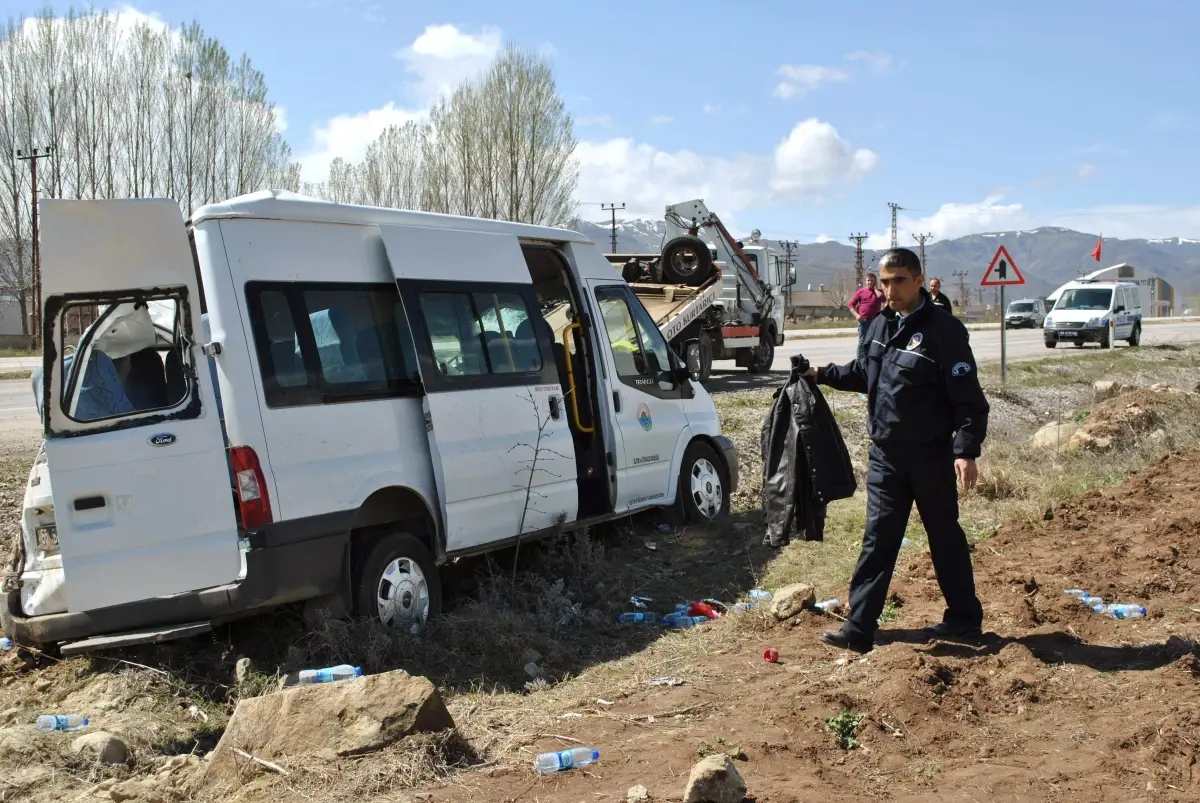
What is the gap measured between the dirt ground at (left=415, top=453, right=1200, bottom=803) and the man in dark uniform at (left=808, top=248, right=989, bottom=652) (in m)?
0.23

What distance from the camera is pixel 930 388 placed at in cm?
534

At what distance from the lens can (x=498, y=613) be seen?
6250mm

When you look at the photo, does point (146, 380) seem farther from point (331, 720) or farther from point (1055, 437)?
point (1055, 437)

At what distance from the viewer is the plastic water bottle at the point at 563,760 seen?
4199 mm

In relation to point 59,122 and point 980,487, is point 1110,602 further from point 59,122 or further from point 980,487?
point 59,122

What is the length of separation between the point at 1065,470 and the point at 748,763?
8.28 metres

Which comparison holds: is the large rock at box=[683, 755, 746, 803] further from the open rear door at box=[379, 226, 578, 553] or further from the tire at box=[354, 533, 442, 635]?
the open rear door at box=[379, 226, 578, 553]

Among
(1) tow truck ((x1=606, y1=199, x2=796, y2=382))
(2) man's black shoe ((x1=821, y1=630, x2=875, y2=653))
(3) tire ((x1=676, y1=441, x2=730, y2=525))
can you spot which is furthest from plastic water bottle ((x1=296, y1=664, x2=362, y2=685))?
(1) tow truck ((x1=606, y1=199, x2=796, y2=382))

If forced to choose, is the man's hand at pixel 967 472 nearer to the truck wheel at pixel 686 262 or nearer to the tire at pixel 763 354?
the truck wheel at pixel 686 262

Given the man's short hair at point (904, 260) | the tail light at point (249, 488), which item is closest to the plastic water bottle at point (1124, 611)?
the man's short hair at point (904, 260)

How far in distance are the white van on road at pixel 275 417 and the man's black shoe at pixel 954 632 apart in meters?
2.53

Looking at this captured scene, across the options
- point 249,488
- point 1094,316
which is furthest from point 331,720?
point 1094,316

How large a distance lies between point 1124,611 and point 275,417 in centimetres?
457

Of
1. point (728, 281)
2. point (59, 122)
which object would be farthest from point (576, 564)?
point (59, 122)
